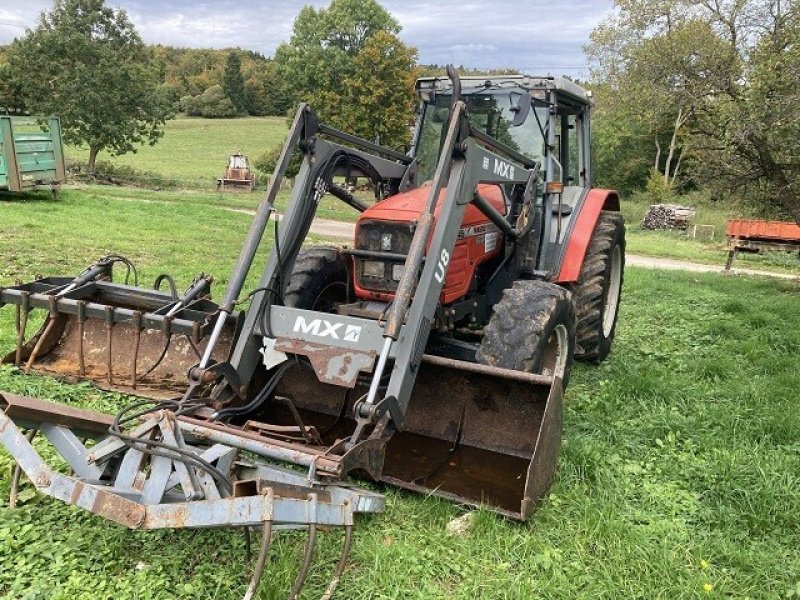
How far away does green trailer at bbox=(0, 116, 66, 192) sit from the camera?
13172 mm

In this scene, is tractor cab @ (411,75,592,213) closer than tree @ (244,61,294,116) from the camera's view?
Yes

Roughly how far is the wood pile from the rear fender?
2327 cm

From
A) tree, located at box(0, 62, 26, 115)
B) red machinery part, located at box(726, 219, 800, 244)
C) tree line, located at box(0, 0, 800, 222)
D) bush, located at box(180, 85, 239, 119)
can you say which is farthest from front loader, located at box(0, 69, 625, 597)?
bush, located at box(180, 85, 239, 119)

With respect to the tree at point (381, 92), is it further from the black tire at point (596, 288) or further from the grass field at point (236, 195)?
the black tire at point (596, 288)

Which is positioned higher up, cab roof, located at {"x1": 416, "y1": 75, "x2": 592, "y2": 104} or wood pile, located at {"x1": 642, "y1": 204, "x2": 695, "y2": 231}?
cab roof, located at {"x1": 416, "y1": 75, "x2": 592, "y2": 104}

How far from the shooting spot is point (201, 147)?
147ft

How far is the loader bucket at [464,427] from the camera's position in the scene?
3467 mm

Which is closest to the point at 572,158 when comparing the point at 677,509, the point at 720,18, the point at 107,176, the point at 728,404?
the point at 728,404

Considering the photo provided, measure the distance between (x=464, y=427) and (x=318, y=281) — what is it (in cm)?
145

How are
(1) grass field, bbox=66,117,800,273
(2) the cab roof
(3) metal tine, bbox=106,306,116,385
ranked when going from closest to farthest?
(3) metal tine, bbox=106,306,116,385 < (2) the cab roof < (1) grass field, bbox=66,117,800,273

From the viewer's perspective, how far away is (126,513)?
2486 mm

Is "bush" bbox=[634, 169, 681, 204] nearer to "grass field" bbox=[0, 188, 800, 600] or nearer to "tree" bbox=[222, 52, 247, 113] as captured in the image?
"grass field" bbox=[0, 188, 800, 600]

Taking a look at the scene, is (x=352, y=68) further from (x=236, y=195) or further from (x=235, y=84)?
(x=235, y=84)

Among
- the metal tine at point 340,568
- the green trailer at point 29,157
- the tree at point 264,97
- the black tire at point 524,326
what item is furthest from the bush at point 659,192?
the tree at point 264,97
